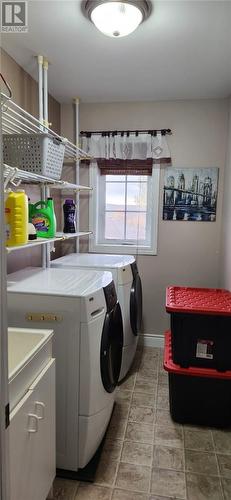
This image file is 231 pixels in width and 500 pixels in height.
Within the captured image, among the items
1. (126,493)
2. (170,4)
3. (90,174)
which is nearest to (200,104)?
(90,174)

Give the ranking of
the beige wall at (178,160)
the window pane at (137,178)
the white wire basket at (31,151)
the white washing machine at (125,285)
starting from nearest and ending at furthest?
the white wire basket at (31,151) < the white washing machine at (125,285) < the beige wall at (178,160) < the window pane at (137,178)

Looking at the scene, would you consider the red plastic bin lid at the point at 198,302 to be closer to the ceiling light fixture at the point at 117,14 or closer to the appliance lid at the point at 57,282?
the appliance lid at the point at 57,282

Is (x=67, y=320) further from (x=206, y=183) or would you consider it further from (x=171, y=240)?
(x=206, y=183)

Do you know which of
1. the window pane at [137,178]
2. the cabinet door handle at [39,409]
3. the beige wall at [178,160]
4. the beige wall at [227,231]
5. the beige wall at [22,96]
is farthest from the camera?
the window pane at [137,178]

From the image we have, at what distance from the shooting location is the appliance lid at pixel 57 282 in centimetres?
151

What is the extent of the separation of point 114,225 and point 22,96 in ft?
4.55

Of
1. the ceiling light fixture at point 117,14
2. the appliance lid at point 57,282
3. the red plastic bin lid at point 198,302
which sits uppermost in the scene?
the ceiling light fixture at point 117,14

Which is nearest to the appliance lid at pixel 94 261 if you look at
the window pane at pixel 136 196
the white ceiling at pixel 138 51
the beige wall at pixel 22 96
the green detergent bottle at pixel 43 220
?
the beige wall at pixel 22 96

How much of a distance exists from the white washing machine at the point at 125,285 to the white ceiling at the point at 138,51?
1.38m

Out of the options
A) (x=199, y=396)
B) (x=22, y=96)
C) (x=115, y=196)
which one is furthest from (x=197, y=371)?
(x=22, y=96)

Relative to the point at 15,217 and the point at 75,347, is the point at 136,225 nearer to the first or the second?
the point at 15,217

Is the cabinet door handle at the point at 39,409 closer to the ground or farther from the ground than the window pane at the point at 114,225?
closer to the ground

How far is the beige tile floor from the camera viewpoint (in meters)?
1.50

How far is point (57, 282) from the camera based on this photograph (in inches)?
67.3
